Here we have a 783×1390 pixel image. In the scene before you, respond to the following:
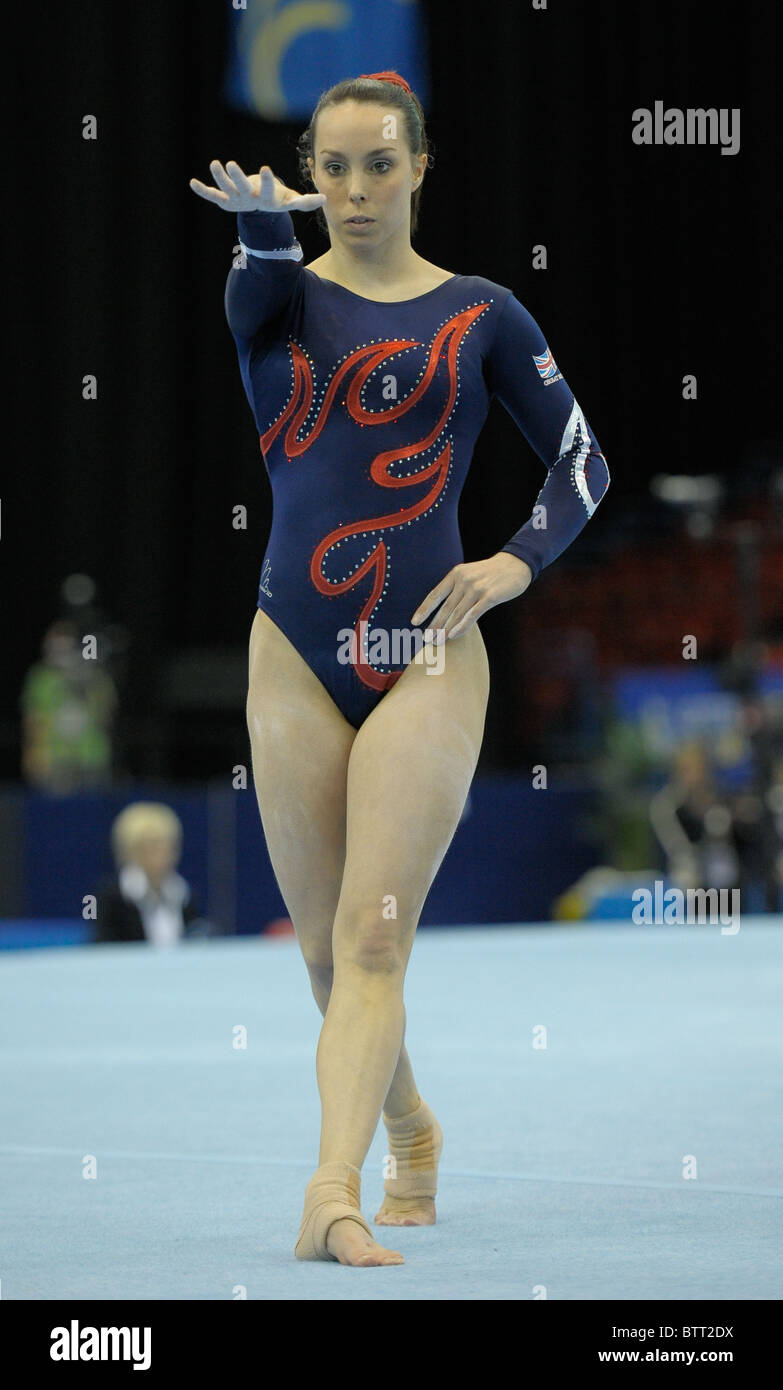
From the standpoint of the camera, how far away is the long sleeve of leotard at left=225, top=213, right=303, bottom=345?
2506mm

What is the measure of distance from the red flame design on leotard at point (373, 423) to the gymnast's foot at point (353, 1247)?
0.72 m

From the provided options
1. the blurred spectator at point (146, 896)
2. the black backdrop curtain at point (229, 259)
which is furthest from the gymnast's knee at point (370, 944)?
the black backdrop curtain at point (229, 259)

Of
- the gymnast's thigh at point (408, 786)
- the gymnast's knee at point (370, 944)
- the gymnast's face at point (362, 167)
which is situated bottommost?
the gymnast's knee at point (370, 944)

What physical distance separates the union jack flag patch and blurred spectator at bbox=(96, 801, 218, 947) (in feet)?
15.9

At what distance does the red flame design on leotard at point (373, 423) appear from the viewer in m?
2.58

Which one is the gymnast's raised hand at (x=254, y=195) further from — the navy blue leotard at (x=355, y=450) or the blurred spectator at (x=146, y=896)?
the blurred spectator at (x=146, y=896)

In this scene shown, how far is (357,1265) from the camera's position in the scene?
2.26 meters

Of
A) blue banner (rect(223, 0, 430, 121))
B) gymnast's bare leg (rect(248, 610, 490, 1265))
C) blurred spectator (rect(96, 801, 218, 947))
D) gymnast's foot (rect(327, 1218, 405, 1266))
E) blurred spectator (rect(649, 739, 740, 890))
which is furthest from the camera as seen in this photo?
blue banner (rect(223, 0, 430, 121))

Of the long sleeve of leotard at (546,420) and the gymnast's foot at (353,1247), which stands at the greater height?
the long sleeve of leotard at (546,420)

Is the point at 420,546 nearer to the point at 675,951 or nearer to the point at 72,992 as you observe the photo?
the point at 72,992

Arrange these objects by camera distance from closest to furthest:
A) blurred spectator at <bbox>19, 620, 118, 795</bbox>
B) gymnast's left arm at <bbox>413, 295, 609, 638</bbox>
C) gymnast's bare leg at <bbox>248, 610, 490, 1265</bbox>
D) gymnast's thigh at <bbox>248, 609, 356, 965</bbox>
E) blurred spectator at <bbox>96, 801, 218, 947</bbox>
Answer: gymnast's bare leg at <bbox>248, 610, 490, 1265</bbox> < gymnast's thigh at <bbox>248, 609, 356, 965</bbox> < gymnast's left arm at <bbox>413, 295, 609, 638</bbox> < blurred spectator at <bbox>96, 801, 218, 947</bbox> < blurred spectator at <bbox>19, 620, 118, 795</bbox>

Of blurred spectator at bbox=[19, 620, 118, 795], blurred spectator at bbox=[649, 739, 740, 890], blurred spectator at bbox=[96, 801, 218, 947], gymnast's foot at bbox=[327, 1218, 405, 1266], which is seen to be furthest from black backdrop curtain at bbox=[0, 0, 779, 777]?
gymnast's foot at bbox=[327, 1218, 405, 1266]

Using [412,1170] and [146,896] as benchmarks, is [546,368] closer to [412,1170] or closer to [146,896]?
[412,1170]

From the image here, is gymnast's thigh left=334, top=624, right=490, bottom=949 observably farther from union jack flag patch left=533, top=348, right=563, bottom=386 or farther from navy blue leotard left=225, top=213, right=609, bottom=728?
union jack flag patch left=533, top=348, right=563, bottom=386
